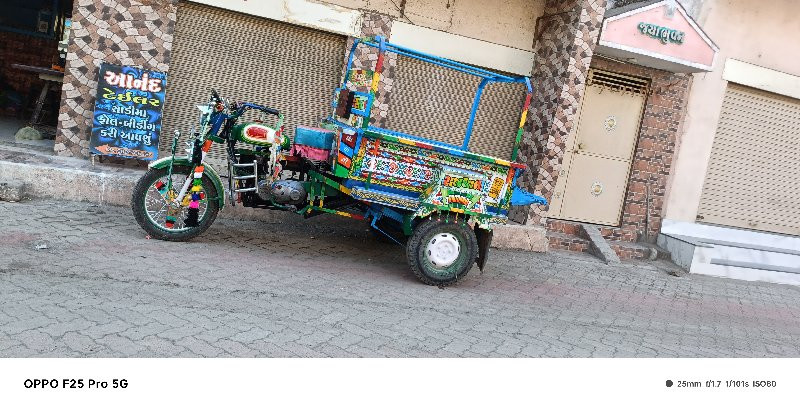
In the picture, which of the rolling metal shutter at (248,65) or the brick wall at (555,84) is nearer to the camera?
the rolling metal shutter at (248,65)

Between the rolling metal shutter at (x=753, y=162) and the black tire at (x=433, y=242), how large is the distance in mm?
6634

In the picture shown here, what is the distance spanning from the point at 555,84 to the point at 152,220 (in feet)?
20.2

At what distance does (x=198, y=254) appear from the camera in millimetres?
6496

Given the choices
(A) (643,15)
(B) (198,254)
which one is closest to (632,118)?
(A) (643,15)

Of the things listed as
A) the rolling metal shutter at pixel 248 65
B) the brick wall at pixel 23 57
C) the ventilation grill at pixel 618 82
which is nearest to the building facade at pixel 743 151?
the ventilation grill at pixel 618 82

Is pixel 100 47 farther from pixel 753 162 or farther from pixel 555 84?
pixel 753 162

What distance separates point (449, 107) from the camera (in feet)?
34.6

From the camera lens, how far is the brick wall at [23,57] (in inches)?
560

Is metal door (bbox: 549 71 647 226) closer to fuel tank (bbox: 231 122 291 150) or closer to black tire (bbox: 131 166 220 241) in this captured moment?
fuel tank (bbox: 231 122 291 150)

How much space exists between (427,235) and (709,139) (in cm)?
690

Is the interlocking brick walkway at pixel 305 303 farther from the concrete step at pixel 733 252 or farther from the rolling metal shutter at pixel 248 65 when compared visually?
the rolling metal shutter at pixel 248 65

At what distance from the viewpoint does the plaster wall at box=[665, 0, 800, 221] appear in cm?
1116

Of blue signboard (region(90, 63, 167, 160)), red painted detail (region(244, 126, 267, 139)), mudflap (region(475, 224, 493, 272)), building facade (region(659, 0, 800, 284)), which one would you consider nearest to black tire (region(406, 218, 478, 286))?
mudflap (region(475, 224, 493, 272))

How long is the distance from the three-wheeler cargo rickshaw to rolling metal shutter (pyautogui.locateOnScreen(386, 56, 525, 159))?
11.0 ft
